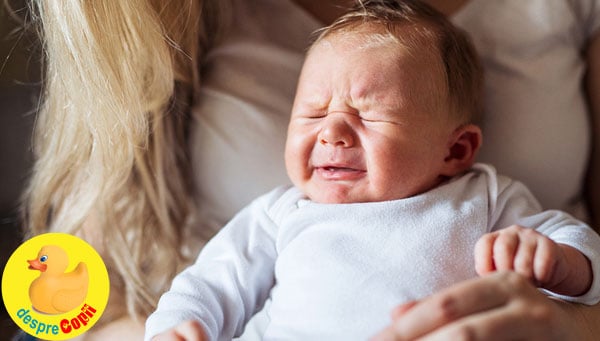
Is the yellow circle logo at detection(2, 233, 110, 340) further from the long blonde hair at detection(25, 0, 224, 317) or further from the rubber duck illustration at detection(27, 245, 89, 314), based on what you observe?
the long blonde hair at detection(25, 0, 224, 317)

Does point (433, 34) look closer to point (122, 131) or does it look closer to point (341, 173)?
point (341, 173)

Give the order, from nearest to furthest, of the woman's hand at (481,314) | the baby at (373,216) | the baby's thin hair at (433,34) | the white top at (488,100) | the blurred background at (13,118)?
1. the woman's hand at (481,314)
2. the baby at (373,216)
3. the baby's thin hair at (433,34)
4. the white top at (488,100)
5. the blurred background at (13,118)

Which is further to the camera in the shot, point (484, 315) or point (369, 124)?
point (369, 124)

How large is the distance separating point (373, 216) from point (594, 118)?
1.59ft

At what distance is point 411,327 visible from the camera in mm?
766

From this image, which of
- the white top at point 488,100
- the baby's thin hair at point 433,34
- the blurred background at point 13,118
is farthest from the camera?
the blurred background at point 13,118

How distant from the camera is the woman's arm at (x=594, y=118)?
1.19m

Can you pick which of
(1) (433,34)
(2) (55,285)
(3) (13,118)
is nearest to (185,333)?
(2) (55,285)

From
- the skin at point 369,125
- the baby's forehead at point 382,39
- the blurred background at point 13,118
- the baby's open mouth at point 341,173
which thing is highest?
the baby's forehead at point 382,39

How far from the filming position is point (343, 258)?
36.3 inches

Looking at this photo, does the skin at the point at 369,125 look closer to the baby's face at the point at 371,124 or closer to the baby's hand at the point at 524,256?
the baby's face at the point at 371,124

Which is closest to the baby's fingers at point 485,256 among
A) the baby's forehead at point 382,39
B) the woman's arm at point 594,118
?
the baby's forehead at point 382,39

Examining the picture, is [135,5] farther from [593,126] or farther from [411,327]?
[593,126]

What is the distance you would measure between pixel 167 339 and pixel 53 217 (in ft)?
1.56
